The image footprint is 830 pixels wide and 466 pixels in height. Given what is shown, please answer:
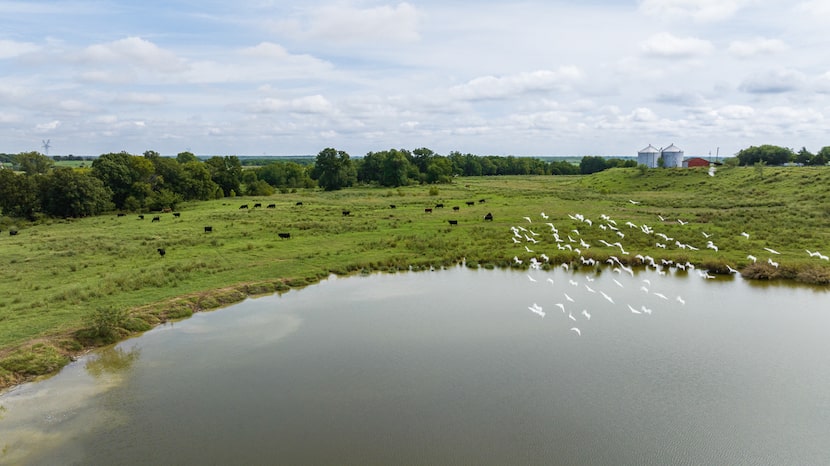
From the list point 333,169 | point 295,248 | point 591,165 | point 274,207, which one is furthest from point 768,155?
point 295,248

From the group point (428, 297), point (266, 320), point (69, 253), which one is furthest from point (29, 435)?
point (69, 253)

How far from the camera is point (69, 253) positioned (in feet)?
120

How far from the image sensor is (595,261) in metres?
35.3

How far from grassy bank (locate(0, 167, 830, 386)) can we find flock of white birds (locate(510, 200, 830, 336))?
1.35ft

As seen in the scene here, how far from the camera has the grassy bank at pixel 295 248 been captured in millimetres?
24469

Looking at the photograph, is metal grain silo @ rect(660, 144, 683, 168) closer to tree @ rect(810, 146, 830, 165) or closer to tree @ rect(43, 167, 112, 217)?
tree @ rect(810, 146, 830, 165)

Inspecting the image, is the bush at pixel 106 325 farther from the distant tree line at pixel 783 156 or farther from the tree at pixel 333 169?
the distant tree line at pixel 783 156

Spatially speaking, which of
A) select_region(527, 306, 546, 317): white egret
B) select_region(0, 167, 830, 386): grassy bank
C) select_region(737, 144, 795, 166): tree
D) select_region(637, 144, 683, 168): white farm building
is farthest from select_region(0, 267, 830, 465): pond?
select_region(637, 144, 683, 168): white farm building

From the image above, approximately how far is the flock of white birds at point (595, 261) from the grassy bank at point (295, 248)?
41cm

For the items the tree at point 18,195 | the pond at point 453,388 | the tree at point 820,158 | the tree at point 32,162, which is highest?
the tree at point 820,158

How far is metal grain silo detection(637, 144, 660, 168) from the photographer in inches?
5492

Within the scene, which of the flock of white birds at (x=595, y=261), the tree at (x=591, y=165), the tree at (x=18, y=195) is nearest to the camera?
the flock of white birds at (x=595, y=261)

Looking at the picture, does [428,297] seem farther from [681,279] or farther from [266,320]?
[681,279]

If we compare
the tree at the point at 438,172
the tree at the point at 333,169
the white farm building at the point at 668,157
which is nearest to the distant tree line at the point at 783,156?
the white farm building at the point at 668,157
